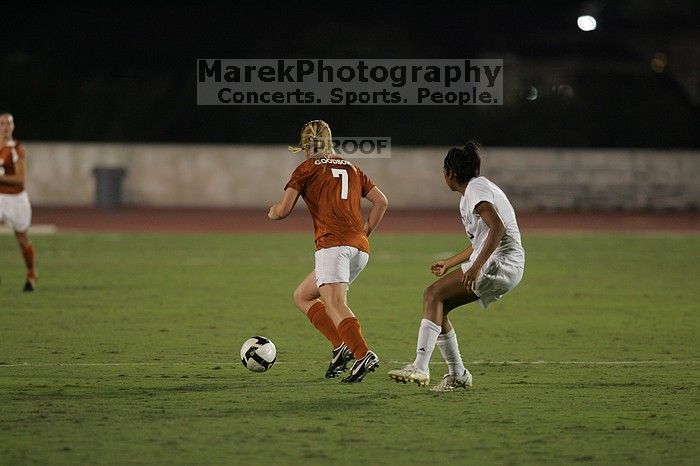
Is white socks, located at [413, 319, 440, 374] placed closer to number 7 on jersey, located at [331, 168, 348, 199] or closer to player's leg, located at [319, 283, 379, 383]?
player's leg, located at [319, 283, 379, 383]

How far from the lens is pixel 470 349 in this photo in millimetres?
10961

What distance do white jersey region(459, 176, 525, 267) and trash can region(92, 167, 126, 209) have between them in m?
27.2

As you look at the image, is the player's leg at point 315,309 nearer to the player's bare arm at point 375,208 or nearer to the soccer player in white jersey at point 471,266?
the player's bare arm at point 375,208

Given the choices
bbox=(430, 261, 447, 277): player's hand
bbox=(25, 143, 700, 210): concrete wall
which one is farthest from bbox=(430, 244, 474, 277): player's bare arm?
bbox=(25, 143, 700, 210): concrete wall

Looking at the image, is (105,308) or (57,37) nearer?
(105,308)

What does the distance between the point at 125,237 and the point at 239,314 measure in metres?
12.8

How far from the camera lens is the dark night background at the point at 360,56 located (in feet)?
124

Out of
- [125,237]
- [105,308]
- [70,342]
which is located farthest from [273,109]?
[70,342]

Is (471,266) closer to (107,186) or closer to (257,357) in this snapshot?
(257,357)

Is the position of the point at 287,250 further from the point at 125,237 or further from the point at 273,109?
the point at 273,109

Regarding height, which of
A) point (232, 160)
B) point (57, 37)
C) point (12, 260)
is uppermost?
point (57, 37)

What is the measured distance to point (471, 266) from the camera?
821cm

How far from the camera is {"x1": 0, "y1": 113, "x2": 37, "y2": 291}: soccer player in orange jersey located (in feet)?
50.2

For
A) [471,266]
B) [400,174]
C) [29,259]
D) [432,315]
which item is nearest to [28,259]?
[29,259]
